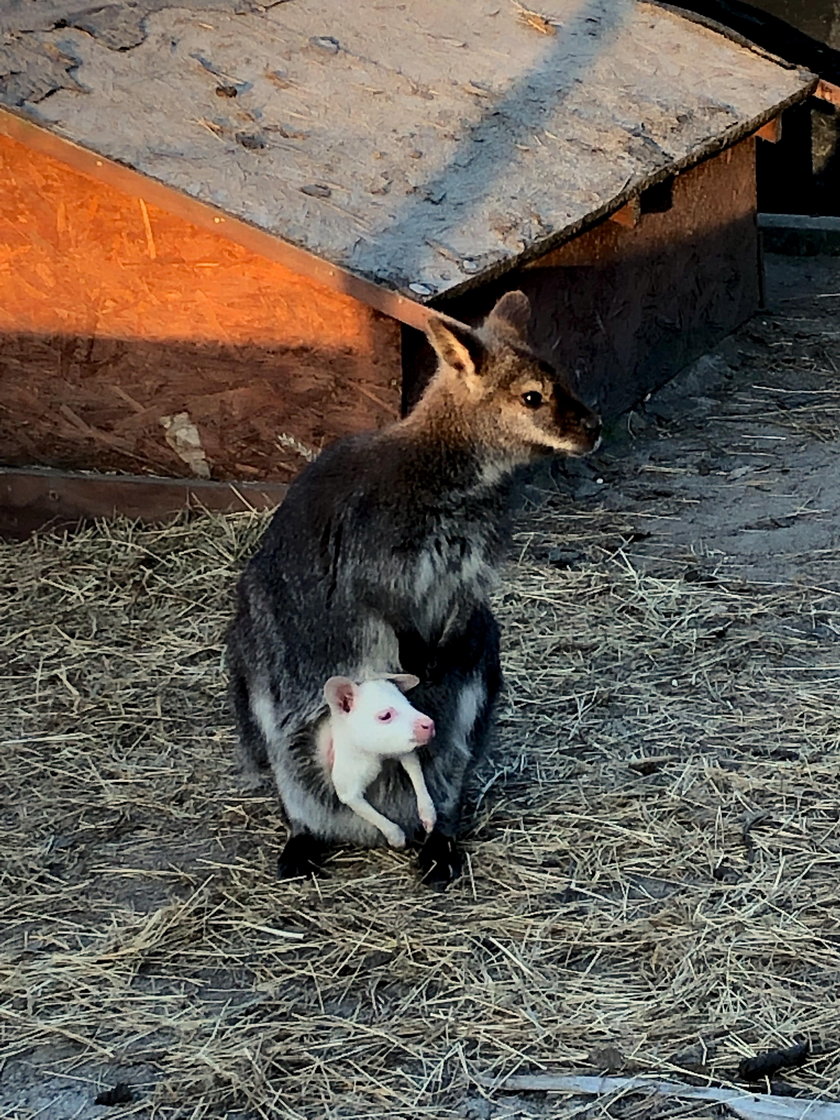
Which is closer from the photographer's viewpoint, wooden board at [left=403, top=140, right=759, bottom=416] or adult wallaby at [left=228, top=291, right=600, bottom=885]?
adult wallaby at [left=228, top=291, right=600, bottom=885]

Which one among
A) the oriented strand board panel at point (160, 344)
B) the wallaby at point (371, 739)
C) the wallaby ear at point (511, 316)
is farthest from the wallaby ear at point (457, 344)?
the oriented strand board panel at point (160, 344)

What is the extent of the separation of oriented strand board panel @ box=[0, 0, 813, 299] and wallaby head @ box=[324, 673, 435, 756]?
1.92 meters

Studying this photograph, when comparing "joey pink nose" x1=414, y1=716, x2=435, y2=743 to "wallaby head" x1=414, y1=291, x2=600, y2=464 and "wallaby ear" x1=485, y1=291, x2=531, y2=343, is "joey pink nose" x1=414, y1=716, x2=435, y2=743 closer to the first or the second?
"wallaby head" x1=414, y1=291, x2=600, y2=464

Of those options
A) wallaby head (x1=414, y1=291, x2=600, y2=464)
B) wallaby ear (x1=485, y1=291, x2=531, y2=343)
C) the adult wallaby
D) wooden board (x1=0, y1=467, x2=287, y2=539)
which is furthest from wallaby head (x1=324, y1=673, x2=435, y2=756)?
wooden board (x1=0, y1=467, x2=287, y2=539)

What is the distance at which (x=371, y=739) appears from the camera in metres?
4.02

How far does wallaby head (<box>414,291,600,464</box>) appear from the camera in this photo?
4434 millimetres

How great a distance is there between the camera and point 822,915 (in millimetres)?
4066

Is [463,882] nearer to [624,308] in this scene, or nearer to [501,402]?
[501,402]

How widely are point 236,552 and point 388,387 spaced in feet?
2.69

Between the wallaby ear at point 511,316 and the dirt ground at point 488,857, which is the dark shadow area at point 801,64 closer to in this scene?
the dirt ground at point 488,857

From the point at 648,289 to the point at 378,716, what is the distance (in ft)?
14.0

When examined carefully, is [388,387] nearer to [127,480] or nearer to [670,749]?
[127,480]

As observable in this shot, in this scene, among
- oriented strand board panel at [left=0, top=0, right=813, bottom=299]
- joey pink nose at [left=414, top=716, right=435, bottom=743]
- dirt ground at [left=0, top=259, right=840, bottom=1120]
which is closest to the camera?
dirt ground at [left=0, top=259, right=840, bottom=1120]

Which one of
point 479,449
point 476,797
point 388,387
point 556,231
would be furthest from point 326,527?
point 556,231
